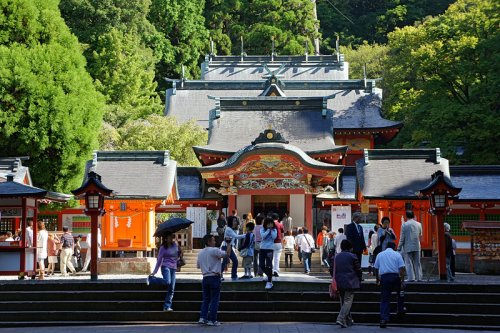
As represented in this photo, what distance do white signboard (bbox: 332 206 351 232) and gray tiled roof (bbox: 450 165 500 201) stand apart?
4.11m

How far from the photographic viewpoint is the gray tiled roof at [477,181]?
101ft

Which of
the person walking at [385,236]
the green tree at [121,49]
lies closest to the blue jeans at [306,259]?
the person walking at [385,236]

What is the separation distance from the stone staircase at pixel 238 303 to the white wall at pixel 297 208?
51.6 ft

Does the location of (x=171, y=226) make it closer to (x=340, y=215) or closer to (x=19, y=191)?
(x=19, y=191)

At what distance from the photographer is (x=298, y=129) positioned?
40.3 metres

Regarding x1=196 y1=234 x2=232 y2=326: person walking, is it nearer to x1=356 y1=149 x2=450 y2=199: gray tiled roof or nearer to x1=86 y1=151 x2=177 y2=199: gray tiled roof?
x1=86 y1=151 x2=177 y2=199: gray tiled roof

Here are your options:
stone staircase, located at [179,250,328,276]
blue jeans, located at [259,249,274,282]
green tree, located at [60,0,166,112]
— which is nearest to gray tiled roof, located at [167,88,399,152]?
stone staircase, located at [179,250,328,276]

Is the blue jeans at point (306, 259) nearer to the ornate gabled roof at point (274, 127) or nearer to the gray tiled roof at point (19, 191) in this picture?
the gray tiled roof at point (19, 191)

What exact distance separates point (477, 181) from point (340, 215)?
522 cm

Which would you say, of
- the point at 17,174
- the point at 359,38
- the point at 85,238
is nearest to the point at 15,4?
the point at 17,174

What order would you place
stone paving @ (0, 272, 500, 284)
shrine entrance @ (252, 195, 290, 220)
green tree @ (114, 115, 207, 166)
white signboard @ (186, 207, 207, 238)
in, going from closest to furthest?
stone paving @ (0, 272, 500, 284), white signboard @ (186, 207, 207, 238), shrine entrance @ (252, 195, 290, 220), green tree @ (114, 115, 207, 166)

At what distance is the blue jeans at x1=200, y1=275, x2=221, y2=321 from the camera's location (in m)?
17.5

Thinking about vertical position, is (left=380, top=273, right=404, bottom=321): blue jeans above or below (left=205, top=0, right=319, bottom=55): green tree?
below

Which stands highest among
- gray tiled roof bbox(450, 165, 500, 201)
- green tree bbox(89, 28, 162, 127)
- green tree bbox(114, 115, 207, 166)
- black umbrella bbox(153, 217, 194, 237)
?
green tree bbox(89, 28, 162, 127)
